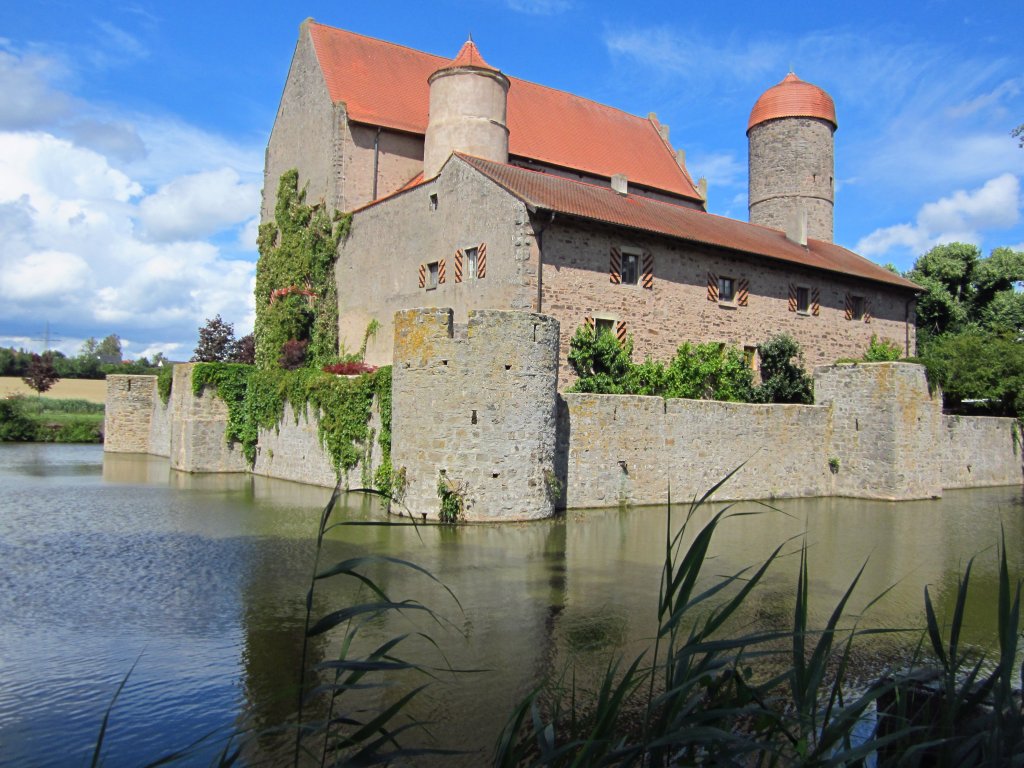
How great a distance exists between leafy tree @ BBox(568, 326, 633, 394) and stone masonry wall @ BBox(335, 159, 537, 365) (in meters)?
1.77

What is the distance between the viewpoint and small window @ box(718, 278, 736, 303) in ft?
75.1

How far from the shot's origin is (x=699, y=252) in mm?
22203

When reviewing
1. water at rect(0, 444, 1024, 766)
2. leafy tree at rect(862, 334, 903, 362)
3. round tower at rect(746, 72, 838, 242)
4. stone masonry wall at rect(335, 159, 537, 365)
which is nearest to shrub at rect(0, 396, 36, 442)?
stone masonry wall at rect(335, 159, 537, 365)

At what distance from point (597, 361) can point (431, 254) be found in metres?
5.32

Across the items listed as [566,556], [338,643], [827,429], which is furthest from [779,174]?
[338,643]

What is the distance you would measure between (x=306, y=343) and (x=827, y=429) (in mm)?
15505

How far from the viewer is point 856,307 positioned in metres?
26.6

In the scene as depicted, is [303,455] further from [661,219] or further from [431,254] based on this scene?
[661,219]

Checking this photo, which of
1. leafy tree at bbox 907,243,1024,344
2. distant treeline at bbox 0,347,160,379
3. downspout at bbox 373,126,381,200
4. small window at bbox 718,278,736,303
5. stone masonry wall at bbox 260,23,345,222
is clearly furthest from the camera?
distant treeline at bbox 0,347,160,379

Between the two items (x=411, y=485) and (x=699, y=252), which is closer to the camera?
(x=411, y=485)

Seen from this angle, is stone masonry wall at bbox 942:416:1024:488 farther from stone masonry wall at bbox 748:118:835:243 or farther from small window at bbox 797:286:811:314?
stone masonry wall at bbox 748:118:835:243

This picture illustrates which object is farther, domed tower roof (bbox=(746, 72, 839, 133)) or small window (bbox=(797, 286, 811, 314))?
domed tower roof (bbox=(746, 72, 839, 133))

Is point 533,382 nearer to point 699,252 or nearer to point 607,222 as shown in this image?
point 607,222

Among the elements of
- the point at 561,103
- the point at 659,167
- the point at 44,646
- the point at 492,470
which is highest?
the point at 561,103
